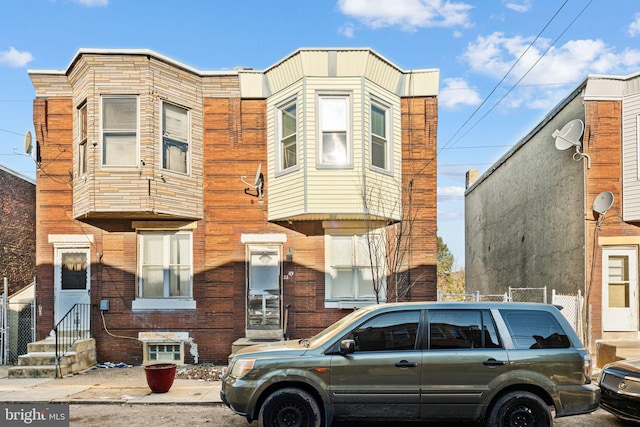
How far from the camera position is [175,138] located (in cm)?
1174

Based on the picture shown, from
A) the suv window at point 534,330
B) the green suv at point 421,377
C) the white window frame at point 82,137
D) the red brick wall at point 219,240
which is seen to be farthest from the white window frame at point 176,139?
the suv window at point 534,330

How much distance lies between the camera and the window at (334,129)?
1121cm

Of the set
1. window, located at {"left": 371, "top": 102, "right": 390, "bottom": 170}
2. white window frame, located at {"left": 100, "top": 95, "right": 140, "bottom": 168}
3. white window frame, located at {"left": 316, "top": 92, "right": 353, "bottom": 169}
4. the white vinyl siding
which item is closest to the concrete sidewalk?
white window frame, located at {"left": 100, "top": 95, "right": 140, "bottom": 168}

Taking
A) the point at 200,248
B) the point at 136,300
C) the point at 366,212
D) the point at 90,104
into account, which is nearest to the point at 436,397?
the point at 366,212

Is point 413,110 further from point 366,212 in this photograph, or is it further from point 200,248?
point 200,248

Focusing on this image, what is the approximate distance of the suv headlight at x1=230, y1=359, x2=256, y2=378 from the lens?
615 cm

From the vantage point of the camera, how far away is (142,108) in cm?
1112

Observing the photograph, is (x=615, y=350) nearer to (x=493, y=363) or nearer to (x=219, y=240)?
(x=493, y=363)

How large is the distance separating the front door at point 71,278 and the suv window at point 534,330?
1013cm

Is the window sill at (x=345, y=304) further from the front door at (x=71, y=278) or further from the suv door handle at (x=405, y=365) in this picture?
the front door at (x=71, y=278)

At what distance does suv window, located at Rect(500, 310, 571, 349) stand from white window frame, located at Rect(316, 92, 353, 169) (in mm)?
5724

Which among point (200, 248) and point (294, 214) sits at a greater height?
point (294, 214)

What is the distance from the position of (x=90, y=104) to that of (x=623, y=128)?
12.8 m
